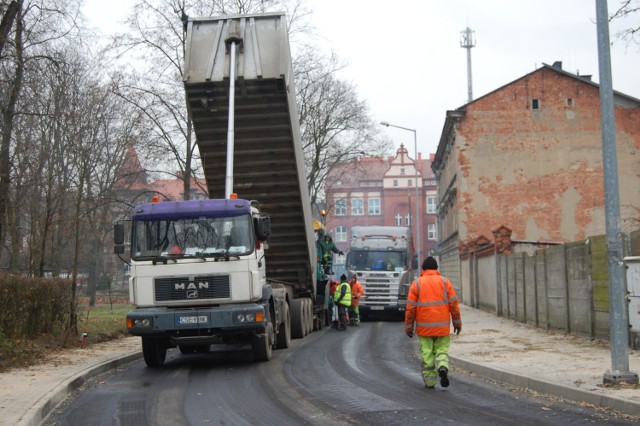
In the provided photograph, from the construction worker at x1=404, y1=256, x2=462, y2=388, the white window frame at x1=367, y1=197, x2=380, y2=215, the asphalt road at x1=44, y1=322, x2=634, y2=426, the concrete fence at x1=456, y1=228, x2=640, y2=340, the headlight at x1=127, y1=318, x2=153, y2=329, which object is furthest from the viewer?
the white window frame at x1=367, y1=197, x2=380, y2=215

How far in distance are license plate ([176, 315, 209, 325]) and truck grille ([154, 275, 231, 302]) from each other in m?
0.31

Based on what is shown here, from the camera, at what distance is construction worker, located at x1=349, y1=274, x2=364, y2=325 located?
25703 millimetres

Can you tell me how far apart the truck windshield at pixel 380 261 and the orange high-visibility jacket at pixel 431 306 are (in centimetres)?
1839

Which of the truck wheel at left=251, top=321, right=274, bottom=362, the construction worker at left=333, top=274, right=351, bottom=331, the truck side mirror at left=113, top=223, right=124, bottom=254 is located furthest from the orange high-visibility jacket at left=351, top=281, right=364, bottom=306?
the truck side mirror at left=113, top=223, right=124, bottom=254

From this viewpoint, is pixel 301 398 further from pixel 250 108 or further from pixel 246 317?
pixel 250 108

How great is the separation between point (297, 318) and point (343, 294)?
5.22 metres

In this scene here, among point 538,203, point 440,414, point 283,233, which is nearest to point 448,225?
point 538,203

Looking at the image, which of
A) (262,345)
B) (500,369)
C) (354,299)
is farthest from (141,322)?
(354,299)

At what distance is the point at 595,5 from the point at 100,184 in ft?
92.0

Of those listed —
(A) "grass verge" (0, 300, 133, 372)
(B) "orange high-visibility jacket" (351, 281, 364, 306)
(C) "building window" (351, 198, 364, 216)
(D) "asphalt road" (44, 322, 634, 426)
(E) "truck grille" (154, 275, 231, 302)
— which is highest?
(C) "building window" (351, 198, 364, 216)

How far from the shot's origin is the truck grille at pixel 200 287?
12469 millimetres

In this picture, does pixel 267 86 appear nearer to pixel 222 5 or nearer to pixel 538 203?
pixel 222 5

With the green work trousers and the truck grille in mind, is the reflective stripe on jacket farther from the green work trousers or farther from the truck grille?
the green work trousers

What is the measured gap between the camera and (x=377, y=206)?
9381 cm
